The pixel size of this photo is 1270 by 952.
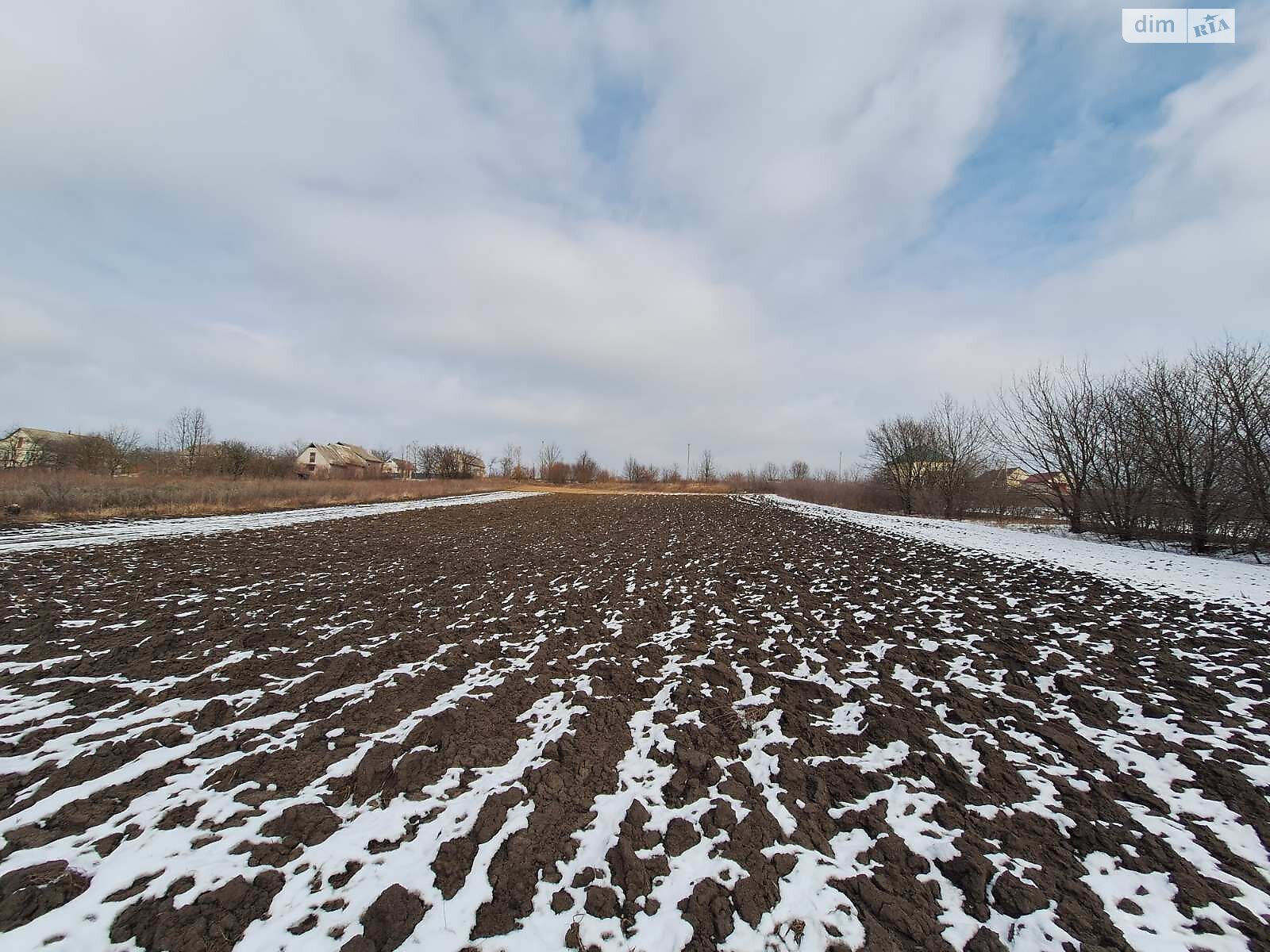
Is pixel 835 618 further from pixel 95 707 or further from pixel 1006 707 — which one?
pixel 95 707

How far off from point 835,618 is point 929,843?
446 cm

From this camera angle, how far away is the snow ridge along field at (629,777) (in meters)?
2.37

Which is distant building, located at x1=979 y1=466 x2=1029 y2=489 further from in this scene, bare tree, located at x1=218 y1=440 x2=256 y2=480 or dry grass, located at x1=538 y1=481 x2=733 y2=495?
bare tree, located at x1=218 y1=440 x2=256 y2=480

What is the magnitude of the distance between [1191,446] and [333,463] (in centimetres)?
8829

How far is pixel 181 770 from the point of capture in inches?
136

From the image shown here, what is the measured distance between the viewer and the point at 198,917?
7.60ft

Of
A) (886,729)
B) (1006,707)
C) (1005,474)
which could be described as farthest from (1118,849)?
(1005,474)

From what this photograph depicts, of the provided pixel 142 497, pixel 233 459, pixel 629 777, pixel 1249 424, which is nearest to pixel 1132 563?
pixel 1249 424

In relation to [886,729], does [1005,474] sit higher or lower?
higher

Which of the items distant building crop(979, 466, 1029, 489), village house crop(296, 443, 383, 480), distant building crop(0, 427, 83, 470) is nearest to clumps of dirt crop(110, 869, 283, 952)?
distant building crop(979, 466, 1029, 489)

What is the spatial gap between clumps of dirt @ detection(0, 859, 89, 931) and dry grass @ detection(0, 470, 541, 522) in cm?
2251

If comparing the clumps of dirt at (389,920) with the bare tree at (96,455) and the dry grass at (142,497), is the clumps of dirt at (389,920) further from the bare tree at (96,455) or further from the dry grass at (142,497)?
the bare tree at (96,455)

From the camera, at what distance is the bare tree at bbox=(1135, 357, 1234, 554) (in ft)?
46.0

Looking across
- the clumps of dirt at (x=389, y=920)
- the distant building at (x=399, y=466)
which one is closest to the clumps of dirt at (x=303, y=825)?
the clumps of dirt at (x=389, y=920)
